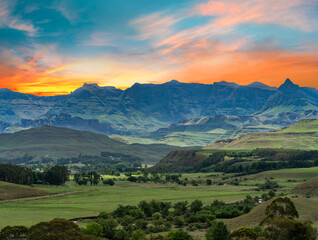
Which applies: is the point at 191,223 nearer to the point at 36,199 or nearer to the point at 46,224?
the point at 46,224

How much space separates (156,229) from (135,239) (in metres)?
23.6

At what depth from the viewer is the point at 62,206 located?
16275cm

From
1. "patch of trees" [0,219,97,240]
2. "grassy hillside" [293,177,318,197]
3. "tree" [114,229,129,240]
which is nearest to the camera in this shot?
"patch of trees" [0,219,97,240]

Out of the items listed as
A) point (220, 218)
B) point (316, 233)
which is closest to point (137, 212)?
point (220, 218)

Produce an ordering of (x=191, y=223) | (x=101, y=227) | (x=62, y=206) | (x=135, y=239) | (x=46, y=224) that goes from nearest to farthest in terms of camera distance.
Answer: (x=46, y=224) < (x=135, y=239) < (x=101, y=227) < (x=191, y=223) < (x=62, y=206)

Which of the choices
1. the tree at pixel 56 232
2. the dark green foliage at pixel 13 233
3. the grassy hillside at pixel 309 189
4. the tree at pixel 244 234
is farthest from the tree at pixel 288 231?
the grassy hillside at pixel 309 189

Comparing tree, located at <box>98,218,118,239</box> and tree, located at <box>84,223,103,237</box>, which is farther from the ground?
tree, located at <box>84,223,103,237</box>

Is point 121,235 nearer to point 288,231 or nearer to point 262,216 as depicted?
point 262,216

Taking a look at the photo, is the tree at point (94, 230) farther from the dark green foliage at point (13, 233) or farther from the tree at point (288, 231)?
the tree at point (288, 231)

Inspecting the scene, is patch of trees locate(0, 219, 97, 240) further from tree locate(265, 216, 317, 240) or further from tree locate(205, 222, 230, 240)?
tree locate(265, 216, 317, 240)

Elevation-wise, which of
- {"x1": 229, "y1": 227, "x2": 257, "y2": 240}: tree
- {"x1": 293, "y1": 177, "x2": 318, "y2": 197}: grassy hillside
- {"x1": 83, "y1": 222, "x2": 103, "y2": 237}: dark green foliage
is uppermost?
{"x1": 229, "y1": 227, "x2": 257, "y2": 240}: tree

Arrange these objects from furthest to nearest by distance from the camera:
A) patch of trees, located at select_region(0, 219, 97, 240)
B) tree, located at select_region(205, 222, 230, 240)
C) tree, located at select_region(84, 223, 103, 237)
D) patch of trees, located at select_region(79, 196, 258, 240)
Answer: patch of trees, located at select_region(79, 196, 258, 240), tree, located at select_region(84, 223, 103, 237), tree, located at select_region(205, 222, 230, 240), patch of trees, located at select_region(0, 219, 97, 240)

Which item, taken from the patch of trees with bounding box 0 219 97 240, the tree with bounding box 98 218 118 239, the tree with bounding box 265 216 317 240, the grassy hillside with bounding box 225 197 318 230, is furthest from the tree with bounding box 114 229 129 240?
the tree with bounding box 265 216 317 240

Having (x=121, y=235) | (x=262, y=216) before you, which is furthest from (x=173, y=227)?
(x=262, y=216)
